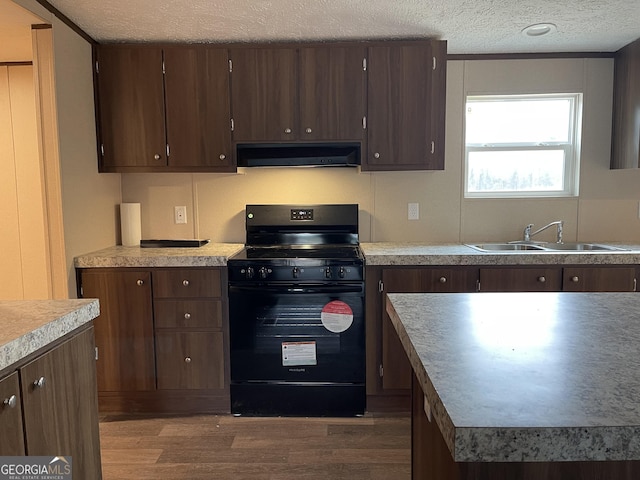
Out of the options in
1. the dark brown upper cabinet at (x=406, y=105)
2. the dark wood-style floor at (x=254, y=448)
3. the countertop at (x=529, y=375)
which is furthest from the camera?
the dark brown upper cabinet at (x=406, y=105)

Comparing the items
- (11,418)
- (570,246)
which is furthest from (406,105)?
(11,418)

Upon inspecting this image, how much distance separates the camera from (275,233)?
3145 millimetres

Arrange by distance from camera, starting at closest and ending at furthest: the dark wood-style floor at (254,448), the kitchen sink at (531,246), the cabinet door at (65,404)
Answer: the cabinet door at (65,404), the dark wood-style floor at (254,448), the kitchen sink at (531,246)

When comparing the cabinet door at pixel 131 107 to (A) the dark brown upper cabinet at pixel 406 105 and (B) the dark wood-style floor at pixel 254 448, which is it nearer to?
(A) the dark brown upper cabinet at pixel 406 105

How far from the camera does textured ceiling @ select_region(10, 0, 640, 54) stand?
2.32 m

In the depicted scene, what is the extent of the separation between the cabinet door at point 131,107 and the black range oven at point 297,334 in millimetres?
953

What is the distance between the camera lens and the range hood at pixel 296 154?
288 centimetres

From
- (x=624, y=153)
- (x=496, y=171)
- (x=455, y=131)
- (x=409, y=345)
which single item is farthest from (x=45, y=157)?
(x=624, y=153)

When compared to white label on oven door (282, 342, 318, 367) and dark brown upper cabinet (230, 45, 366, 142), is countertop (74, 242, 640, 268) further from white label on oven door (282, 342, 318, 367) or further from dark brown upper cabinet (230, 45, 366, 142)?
dark brown upper cabinet (230, 45, 366, 142)

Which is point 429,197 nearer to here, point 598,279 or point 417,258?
point 417,258

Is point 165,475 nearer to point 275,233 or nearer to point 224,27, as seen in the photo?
point 275,233

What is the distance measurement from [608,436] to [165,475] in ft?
6.69

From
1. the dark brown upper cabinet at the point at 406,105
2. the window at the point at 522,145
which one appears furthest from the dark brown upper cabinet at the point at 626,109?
the dark brown upper cabinet at the point at 406,105

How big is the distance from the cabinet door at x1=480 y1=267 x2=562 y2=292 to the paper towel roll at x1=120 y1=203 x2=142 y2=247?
2240 mm
